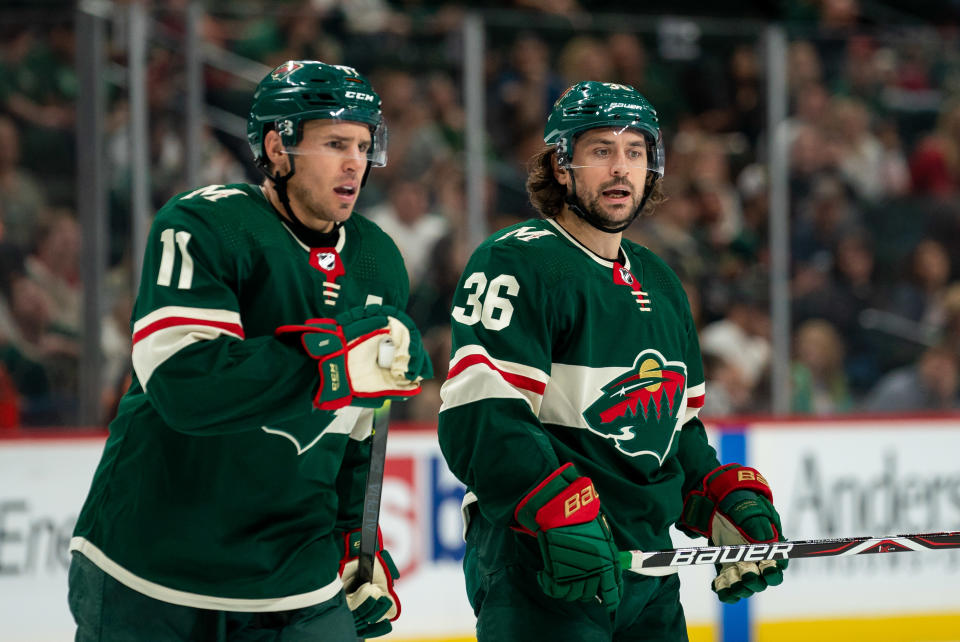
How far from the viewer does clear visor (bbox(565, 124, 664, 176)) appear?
99.1 inches

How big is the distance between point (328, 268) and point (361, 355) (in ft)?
0.83

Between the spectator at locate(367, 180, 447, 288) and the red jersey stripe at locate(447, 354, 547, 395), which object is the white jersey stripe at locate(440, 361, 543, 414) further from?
the spectator at locate(367, 180, 447, 288)

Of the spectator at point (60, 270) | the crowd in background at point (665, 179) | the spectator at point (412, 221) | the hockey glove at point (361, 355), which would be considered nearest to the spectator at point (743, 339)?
the crowd in background at point (665, 179)

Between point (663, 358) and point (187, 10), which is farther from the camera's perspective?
point (187, 10)

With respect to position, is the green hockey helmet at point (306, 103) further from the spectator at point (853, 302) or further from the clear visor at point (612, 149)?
the spectator at point (853, 302)

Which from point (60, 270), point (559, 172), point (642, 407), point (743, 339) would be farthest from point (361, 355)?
point (743, 339)

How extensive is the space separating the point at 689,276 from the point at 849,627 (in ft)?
4.95

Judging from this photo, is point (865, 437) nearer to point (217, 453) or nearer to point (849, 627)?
point (849, 627)

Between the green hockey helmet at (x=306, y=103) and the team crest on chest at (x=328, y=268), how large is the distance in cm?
18

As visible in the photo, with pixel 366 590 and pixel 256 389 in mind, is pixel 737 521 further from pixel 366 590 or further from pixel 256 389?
pixel 256 389

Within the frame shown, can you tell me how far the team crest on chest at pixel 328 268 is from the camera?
7.60 feet

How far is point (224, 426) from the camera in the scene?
6.91 feet

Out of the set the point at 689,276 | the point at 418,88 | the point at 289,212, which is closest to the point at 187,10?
the point at 418,88

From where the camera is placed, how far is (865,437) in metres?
4.80
